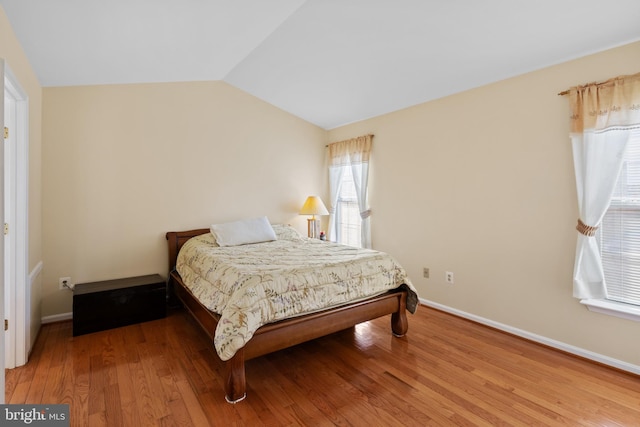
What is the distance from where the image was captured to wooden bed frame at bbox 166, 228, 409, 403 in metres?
1.88

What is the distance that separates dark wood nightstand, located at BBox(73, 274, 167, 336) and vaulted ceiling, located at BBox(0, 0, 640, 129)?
6.42 ft

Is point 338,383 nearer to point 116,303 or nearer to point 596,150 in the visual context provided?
point 116,303

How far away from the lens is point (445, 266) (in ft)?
10.9

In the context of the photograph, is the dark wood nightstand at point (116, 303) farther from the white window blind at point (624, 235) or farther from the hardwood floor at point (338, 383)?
the white window blind at point (624, 235)

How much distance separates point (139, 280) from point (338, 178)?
287 centimetres

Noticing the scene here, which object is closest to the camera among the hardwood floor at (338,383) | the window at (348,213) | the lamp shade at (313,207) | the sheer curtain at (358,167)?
the hardwood floor at (338,383)

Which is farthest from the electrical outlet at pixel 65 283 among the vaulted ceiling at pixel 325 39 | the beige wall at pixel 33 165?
the vaulted ceiling at pixel 325 39

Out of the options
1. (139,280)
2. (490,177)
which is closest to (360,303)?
(490,177)

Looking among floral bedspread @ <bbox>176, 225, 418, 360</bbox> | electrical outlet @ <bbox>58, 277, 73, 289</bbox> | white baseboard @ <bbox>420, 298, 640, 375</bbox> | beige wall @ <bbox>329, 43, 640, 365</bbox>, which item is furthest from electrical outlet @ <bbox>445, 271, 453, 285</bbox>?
electrical outlet @ <bbox>58, 277, 73, 289</bbox>

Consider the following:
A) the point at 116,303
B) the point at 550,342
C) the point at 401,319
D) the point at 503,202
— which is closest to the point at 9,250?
the point at 116,303

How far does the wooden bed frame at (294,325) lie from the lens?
188 cm

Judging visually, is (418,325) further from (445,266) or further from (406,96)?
(406,96)

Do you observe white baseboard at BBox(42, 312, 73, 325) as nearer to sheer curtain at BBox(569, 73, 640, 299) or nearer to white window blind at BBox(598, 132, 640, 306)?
sheer curtain at BBox(569, 73, 640, 299)

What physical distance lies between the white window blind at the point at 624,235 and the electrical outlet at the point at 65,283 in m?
4.66
